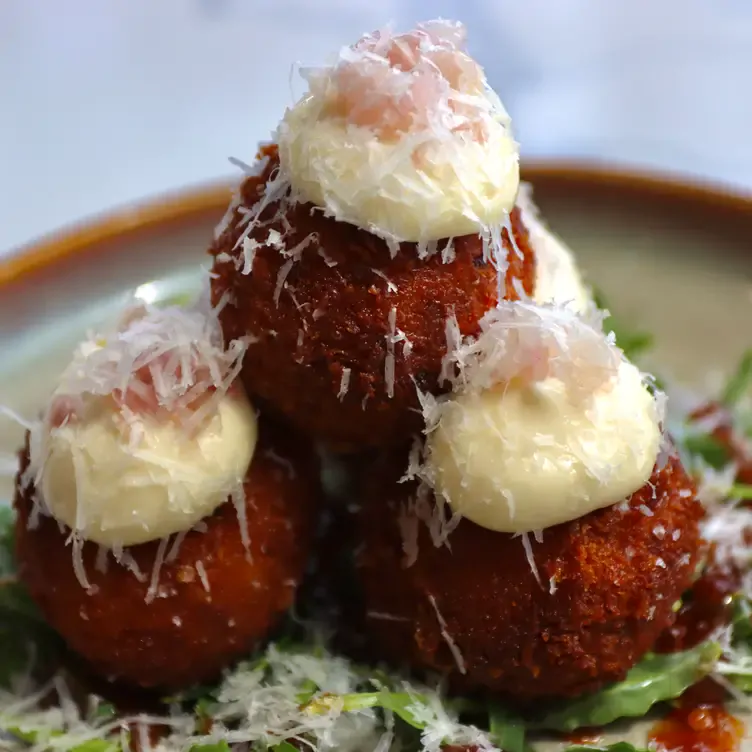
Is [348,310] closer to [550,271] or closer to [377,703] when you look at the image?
[550,271]

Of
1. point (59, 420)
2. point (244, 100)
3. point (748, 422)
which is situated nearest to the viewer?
point (59, 420)

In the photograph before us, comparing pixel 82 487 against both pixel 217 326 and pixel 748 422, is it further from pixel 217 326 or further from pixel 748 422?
pixel 748 422

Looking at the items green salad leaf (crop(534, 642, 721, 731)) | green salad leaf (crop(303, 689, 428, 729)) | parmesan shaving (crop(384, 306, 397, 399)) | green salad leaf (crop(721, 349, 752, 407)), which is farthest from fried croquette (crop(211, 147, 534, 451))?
green salad leaf (crop(721, 349, 752, 407))

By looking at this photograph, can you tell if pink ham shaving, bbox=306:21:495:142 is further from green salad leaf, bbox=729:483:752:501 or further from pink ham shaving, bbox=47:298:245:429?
green salad leaf, bbox=729:483:752:501

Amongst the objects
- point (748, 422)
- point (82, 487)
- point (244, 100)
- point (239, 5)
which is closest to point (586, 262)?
point (748, 422)

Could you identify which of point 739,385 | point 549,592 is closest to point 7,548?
point 549,592
